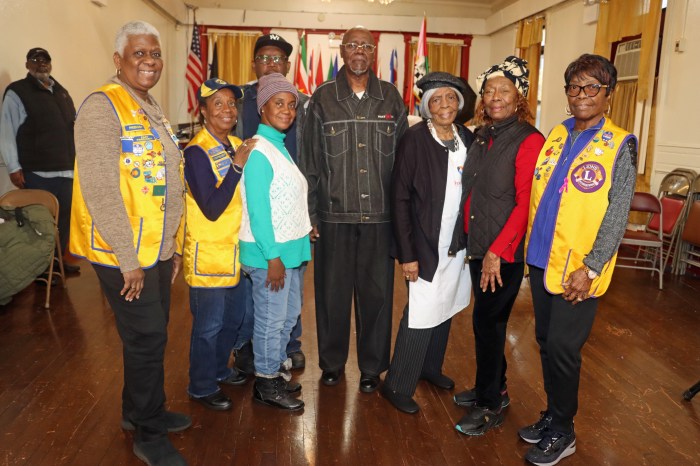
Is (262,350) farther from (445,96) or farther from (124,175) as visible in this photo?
(445,96)

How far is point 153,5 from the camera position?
912 cm

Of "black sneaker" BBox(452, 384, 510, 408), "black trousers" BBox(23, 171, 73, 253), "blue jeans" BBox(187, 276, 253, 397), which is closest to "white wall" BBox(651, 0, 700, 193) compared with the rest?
"black sneaker" BBox(452, 384, 510, 408)

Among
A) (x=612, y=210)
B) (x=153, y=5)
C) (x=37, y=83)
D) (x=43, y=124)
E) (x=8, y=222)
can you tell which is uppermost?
(x=153, y=5)

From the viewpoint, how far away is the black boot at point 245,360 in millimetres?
3057

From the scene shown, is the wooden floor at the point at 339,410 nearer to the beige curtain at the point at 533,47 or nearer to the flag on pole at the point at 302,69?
the beige curtain at the point at 533,47

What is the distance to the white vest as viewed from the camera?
2467 mm

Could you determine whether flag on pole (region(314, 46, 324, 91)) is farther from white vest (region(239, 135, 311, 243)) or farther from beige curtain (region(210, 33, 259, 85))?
white vest (region(239, 135, 311, 243))

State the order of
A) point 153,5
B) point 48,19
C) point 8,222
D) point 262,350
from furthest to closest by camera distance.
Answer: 1. point 153,5
2. point 48,19
3. point 8,222
4. point 262,350

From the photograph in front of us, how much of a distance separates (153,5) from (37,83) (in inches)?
204

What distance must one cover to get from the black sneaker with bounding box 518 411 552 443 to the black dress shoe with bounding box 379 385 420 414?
1.67 feet

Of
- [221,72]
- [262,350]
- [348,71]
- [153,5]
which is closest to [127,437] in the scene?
[262,350]

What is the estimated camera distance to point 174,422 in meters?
2.54

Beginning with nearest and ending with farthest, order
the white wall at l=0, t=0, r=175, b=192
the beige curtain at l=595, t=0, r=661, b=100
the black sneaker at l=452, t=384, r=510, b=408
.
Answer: the black sneaker at l=452, t=384, r=510, b=408 → the white wall at l=0, t=0, r=175, b=192 → the beige curtain at l=595, t=0, r=661, b=100

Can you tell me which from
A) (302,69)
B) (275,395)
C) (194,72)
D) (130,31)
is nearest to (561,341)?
(275,395)
